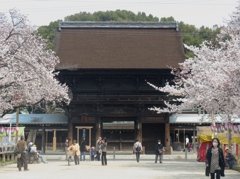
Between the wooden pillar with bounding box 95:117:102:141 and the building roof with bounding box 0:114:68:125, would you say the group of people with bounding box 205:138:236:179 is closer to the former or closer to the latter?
the wooden pillar with bounding box 95:117:102:141

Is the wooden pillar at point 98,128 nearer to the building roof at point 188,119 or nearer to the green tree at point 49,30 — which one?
the building roof at point 188,119

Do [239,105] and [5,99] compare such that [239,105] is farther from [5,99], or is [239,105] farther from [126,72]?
[126,72]

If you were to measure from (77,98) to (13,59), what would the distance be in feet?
54.5

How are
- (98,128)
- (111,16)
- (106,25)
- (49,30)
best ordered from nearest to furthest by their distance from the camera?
(98,128) → (106,25) → (49,30) → (111,16)

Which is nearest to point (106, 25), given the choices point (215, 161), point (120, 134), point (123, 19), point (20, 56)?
point (120, 134)

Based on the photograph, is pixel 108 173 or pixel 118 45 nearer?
pixel 108 173

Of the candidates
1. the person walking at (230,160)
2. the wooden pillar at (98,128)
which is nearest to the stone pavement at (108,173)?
the person walking at (230,160)

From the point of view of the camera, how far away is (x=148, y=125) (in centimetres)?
4031

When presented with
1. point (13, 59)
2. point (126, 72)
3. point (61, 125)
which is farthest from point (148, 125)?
point (13, 59)

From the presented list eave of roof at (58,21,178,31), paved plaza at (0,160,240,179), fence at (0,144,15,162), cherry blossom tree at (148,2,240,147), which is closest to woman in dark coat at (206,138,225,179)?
paved plaza at (0,160,240,179)

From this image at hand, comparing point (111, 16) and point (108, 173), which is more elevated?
point (111, 16)

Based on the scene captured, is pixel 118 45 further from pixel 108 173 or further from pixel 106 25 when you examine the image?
pixel 108 173

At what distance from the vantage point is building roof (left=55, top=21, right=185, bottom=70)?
3900cm

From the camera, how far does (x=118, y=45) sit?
42.4 m
